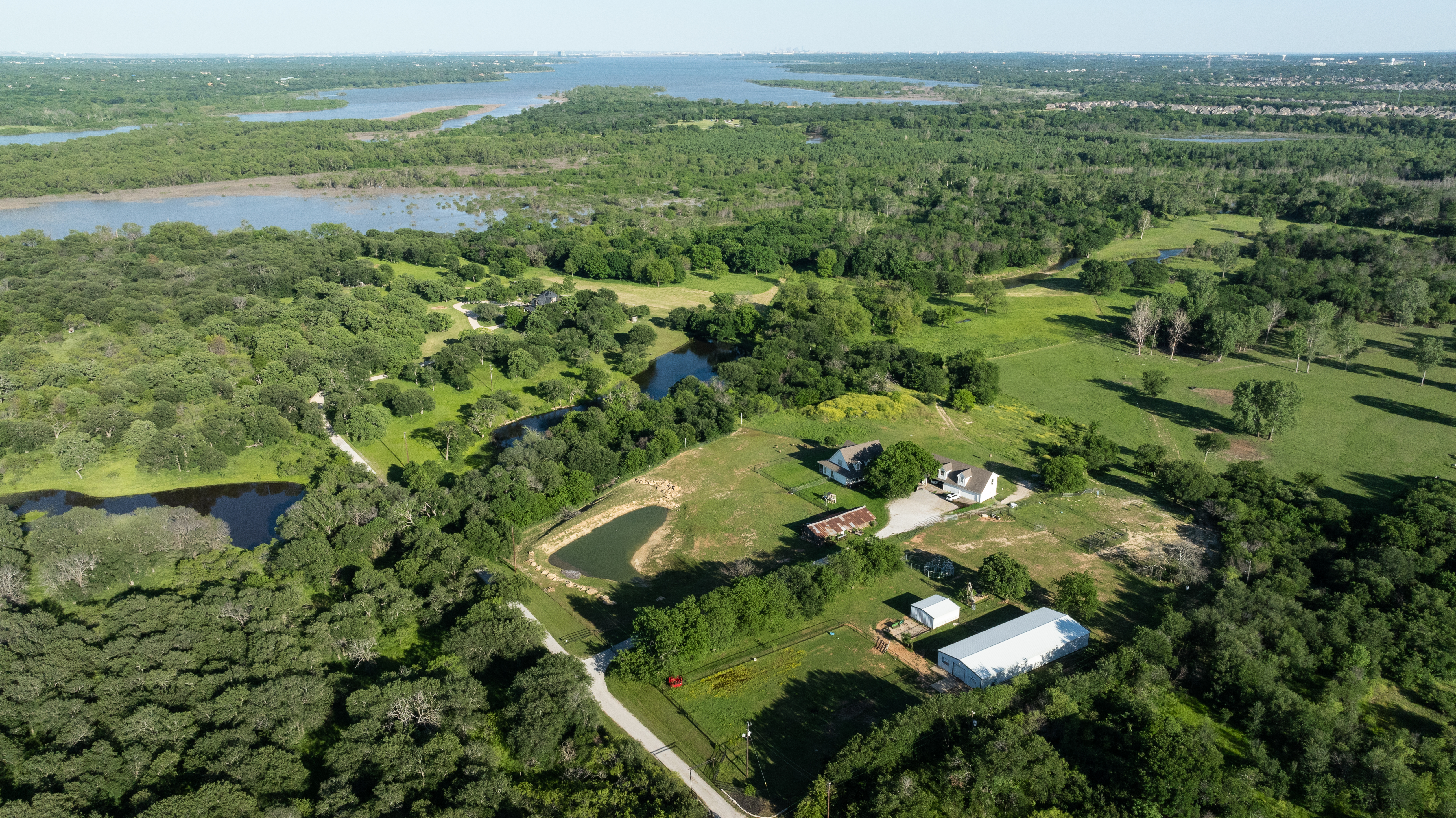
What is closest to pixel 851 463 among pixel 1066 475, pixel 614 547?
pixel 1066 475

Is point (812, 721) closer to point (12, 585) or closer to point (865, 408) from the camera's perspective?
point (865, 408)

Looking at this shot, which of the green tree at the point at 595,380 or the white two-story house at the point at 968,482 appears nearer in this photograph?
the white two-story house at the point at 968,482

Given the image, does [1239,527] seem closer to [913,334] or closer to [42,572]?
[913,334]

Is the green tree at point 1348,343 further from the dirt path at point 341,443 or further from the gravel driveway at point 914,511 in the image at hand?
the dirt path at point 341,443

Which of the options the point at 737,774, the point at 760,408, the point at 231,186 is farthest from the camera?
the point at 231,186

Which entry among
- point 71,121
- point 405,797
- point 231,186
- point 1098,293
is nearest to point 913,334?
point 1098,293

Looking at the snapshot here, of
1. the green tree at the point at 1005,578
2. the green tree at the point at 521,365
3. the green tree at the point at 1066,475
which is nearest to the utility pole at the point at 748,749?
the green tree at the point at 1005,578
